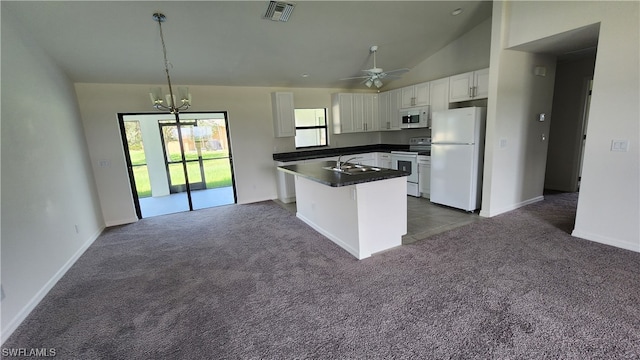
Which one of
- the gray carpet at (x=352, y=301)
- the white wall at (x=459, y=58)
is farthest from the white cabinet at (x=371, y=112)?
the gray carpet at (x=352, y=301)

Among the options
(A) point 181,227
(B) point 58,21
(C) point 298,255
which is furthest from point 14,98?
(C) point 298,255

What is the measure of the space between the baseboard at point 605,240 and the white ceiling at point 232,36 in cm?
329

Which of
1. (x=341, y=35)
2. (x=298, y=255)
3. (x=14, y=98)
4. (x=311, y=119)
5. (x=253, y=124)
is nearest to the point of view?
(x=14, y=98)

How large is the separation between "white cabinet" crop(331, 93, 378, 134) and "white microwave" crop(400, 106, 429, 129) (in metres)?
0.79

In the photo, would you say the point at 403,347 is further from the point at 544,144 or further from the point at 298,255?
the point at 544,144

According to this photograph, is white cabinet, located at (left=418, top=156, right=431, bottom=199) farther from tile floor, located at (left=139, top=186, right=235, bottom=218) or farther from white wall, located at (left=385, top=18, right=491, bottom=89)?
tile floor, located at (left=139, top=186, right=235, bottom=218)

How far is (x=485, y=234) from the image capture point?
3.27 m

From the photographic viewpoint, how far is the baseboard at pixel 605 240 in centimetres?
270

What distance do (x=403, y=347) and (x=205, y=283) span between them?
73.6 inches

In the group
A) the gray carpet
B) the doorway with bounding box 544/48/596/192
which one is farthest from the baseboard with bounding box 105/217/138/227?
the doorway with bounding box 544/48/596/192

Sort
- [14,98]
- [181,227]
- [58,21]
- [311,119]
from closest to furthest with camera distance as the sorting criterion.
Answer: [14,98], [58,21], [181,227], [311,119]

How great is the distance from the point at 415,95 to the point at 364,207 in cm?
344

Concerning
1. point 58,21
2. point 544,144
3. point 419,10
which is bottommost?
point 544,144

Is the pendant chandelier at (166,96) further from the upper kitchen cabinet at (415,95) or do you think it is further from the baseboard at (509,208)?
the baseboard at (509,208)
